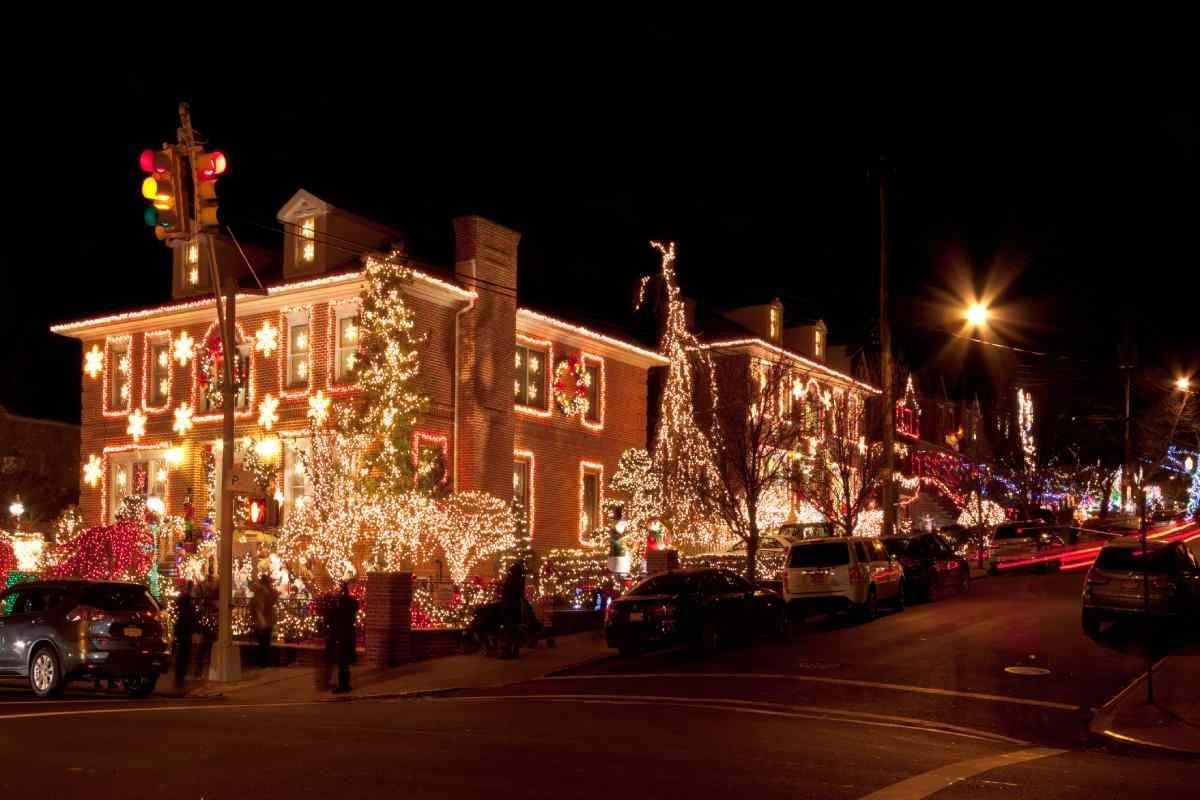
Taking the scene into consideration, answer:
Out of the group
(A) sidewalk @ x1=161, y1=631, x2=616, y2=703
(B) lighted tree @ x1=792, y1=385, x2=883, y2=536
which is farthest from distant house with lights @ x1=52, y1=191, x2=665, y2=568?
(A) sidewalk @ x1=161, y1=631, x2=616, y2=703

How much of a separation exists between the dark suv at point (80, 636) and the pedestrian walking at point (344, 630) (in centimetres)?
264

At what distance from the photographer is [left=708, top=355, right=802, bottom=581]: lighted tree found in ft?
96.1

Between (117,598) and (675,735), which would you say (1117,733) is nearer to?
(675,735)

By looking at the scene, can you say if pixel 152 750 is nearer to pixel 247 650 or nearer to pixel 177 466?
pixel 247 650

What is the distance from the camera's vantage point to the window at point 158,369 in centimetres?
3400

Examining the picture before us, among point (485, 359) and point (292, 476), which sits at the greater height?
point (485, 359)

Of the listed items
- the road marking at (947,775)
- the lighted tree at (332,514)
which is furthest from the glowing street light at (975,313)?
the road marking at (947,775)

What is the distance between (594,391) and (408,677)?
57.6 feet

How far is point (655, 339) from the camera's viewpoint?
142ft

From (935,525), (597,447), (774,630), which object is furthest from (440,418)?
(935,525)

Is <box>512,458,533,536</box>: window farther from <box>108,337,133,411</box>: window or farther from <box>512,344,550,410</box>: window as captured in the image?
<box>108,337,133,411</box>: window

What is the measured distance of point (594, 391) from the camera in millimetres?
36875

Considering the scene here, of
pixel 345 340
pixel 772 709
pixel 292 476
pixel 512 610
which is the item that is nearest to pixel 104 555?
pixel 292 476

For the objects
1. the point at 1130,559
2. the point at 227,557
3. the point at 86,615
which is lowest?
the point at 86,615
